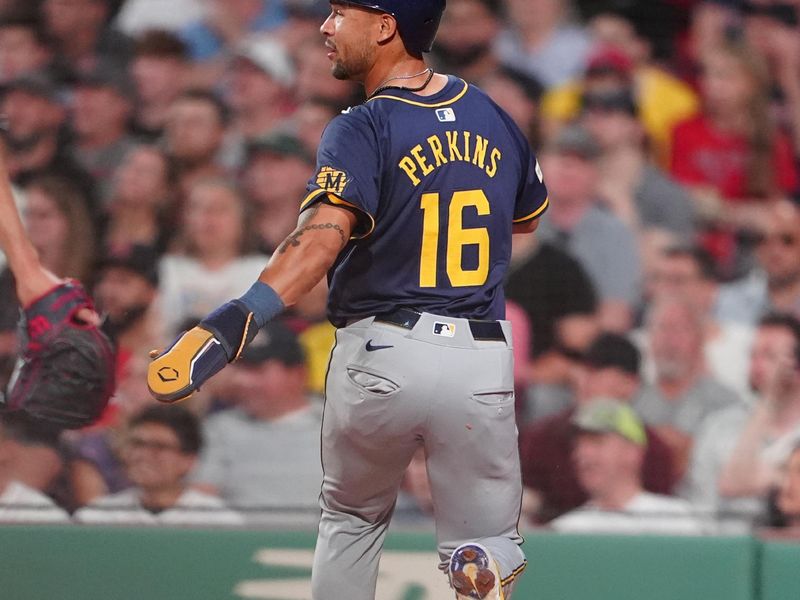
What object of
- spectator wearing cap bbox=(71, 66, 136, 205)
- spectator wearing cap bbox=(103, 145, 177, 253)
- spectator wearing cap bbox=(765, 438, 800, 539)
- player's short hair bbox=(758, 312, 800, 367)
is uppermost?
spectator wearing cap bbox=(71, 66, 136, 205)

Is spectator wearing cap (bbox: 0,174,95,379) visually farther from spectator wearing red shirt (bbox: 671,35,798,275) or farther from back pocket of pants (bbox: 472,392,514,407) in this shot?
spectator wearing red shirt (bbox: 671,35,798,275)

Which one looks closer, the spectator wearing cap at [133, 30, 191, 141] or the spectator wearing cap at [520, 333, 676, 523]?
the spectator wearing cap at [520, 333, 676, 523]

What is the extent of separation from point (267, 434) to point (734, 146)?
2.42 m

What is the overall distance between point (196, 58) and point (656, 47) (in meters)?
2.08

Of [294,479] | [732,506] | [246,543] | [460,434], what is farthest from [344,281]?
[732,506]

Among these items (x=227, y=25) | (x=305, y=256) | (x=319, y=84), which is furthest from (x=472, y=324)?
(x=227, y=25)

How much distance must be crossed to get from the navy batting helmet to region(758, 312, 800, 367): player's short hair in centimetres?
244

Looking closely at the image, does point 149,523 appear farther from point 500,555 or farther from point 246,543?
point 500,555

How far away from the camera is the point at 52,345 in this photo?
322cm

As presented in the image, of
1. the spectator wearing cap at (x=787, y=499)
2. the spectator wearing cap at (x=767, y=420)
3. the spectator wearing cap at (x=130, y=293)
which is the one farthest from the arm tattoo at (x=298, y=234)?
the spectator wearing cap at (x=767, y=420)

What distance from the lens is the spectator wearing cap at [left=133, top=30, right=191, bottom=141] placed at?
5.09m

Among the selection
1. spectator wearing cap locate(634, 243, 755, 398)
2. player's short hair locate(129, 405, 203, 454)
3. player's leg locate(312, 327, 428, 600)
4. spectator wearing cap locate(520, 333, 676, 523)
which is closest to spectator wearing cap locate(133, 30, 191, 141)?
player's short hair locate(129, 405, 203, 454)

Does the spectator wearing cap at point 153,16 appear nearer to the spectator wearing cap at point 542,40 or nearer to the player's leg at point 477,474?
the spectator wearing cap at point 542,40

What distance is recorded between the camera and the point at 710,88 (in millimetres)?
5438
